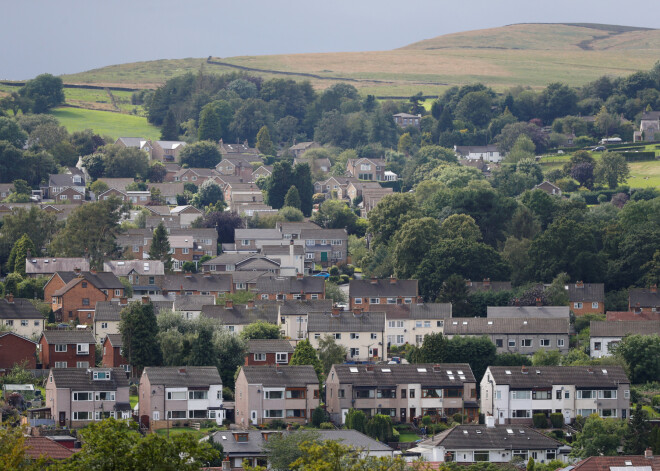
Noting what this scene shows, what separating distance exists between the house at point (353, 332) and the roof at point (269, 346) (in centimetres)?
374

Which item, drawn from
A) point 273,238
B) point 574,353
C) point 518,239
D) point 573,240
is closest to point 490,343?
point 574,353

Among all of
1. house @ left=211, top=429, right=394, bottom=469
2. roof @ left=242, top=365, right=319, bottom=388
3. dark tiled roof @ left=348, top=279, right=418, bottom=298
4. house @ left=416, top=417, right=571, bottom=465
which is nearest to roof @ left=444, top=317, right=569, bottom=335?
dark tiled roof @ left=348, top=279, right=418, bottom=298

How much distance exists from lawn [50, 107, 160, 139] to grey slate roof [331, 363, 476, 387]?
4023 inches

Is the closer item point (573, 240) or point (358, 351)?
point (358, 351)

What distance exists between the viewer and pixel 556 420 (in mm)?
74500

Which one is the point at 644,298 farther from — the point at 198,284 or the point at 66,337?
the point at 66,337

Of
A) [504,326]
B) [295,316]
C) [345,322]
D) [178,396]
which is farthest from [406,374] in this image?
[295,316]

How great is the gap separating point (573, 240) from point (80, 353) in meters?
34.8

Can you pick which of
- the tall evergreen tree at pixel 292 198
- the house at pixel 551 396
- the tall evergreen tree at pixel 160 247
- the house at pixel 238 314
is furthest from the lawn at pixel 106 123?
the house at pixel 551 396

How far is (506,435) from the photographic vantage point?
6812cm

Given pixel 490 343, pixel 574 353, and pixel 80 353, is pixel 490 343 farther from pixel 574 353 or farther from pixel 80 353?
pixel 80 353

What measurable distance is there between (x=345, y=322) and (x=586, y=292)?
1834cm

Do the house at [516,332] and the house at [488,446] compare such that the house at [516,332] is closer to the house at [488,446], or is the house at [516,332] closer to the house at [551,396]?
the house at [551,396]

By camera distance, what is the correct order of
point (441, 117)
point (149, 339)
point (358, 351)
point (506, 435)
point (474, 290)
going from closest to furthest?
point (506, 435), point (149, 339), point (358, 351), point (474, 290), point (441, 117)
